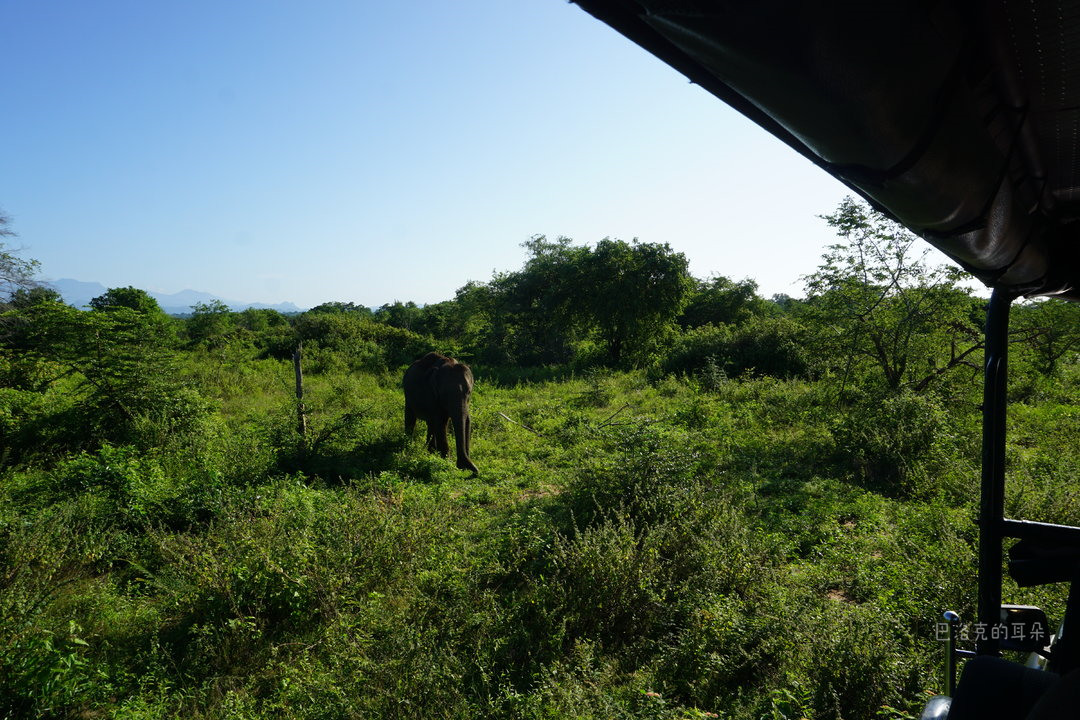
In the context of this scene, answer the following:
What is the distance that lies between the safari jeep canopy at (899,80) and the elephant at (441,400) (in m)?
7.42

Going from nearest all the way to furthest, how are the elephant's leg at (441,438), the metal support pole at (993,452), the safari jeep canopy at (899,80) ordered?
1. the safari jeep canopy at (899,80)
2. the metal support pole at (993,452)
3. the elephant's leg at (441,438)

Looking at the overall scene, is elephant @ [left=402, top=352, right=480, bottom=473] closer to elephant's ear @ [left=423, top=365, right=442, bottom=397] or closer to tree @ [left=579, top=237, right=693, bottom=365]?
elephant's ear @ [left=423, top=365, right=442, bottom=397]

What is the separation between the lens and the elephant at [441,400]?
8.21m

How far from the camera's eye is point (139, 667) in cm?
351

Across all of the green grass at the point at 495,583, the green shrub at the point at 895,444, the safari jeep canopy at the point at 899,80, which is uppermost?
the safari jeep canopy at the point at 899,80

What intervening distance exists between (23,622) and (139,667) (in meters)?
0.73

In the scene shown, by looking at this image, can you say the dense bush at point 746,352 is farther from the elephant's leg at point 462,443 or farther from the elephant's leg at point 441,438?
the elephant's leg at point 462,443

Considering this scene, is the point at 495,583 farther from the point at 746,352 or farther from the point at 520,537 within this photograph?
the point at 746,352

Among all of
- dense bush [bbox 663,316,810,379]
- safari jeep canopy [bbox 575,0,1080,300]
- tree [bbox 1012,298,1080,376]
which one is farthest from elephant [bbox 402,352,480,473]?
tree [bbox 1012,298,1080,376]

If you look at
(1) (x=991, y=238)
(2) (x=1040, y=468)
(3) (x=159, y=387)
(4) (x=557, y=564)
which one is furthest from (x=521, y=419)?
(1) (x=991, y=238)

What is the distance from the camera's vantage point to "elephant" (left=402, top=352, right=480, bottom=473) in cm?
821

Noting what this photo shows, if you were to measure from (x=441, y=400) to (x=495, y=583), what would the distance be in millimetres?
4625

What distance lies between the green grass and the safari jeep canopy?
3.00 meters

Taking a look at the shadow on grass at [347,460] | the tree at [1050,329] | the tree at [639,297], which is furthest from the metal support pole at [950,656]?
the tree at [639,297]
